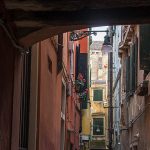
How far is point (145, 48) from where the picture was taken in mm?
14430

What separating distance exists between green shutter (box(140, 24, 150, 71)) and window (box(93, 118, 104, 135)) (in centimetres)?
4848

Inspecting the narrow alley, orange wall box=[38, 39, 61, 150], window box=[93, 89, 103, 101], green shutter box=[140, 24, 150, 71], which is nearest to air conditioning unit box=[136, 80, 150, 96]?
the narrow alley

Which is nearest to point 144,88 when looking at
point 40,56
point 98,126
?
point 40,56

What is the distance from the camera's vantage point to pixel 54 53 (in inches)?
545

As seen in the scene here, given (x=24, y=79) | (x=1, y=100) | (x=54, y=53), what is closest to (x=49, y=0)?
(x=1, y=100)

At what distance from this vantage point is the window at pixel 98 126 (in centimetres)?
6276

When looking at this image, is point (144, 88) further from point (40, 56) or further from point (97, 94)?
point (97, 94)

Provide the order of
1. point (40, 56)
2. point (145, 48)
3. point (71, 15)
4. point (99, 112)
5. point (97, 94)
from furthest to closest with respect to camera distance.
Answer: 1. point (97, 94)
2. point (99, 112)
3. point (145, 48)
4. point (40, 56)
5. point (71, 15)

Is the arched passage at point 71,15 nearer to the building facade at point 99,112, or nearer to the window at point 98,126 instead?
the building facade at point 99,112

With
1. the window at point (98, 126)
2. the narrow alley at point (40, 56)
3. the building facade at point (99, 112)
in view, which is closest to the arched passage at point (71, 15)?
the narrow alley at point (40, 56)

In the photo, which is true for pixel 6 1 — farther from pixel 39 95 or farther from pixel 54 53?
pixel 54 53

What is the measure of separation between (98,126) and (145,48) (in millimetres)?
49678

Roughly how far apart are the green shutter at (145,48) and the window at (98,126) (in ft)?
159

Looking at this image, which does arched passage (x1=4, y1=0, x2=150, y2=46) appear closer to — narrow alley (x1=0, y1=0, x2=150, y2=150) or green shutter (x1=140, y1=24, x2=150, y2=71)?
narrow alley (x1=0, y1=0, x2=150, y2=150)
